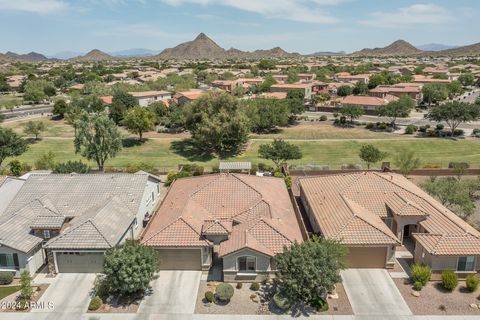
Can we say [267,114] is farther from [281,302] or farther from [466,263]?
[281,302]

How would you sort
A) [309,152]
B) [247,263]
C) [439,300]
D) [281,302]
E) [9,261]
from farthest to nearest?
[309,152], [9,261], [247,263], [439,300], [281,302]

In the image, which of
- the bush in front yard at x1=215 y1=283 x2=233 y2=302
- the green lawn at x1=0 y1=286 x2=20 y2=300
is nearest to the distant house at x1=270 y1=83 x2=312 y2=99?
the bush in front yard at x1=215 y1=283 x2=233 y2=302

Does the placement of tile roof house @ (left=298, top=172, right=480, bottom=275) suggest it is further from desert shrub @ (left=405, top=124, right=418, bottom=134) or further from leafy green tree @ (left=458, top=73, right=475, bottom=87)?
leafy green tree @ (left=458, top=73, right=475, bottom=87)

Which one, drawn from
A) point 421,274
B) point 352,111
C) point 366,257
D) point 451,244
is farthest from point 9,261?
point 352,111

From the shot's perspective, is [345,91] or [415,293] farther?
[345,91]

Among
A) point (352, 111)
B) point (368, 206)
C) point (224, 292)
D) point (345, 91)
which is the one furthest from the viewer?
point (345, 91)

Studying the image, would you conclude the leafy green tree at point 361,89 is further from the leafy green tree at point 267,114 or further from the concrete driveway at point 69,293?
the concrete driveway at point 69,293
